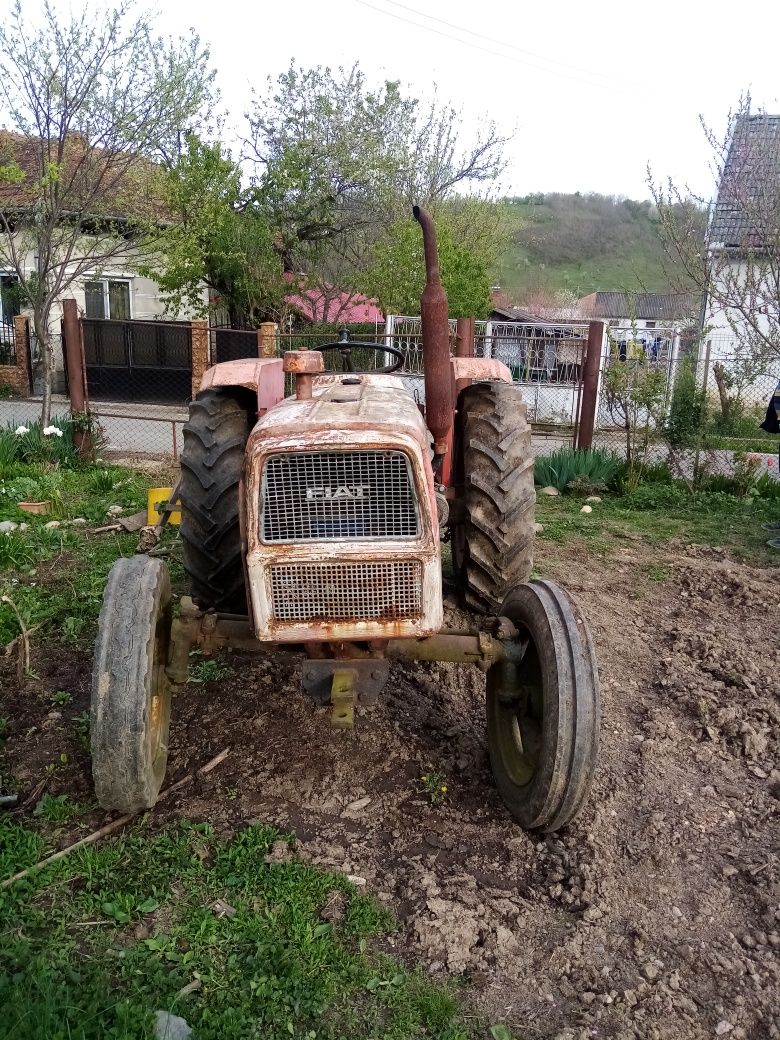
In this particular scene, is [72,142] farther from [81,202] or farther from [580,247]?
[580,247]

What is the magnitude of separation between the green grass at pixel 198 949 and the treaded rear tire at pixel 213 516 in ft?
4.38

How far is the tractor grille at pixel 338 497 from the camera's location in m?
2.85

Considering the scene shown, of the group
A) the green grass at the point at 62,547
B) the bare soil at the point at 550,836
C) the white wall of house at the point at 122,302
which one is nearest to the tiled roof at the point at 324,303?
the white wall of house at the point at 122,302

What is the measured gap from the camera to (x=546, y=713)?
2.97m

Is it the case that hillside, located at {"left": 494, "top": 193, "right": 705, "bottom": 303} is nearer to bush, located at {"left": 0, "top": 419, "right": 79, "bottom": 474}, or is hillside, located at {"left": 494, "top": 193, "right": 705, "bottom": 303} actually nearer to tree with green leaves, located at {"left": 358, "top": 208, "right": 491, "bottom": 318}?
tree with green leaves, located at {"left": 358, "top": 208, "right": 491, "bottom": 318}

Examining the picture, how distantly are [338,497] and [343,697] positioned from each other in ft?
2.43

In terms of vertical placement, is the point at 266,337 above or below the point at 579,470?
above

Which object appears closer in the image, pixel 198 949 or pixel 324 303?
pixel 198 949

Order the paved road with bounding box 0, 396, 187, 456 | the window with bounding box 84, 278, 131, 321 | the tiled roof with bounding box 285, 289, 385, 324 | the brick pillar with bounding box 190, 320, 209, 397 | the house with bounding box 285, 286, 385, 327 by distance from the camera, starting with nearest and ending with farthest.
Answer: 1. the paved road with bounding box 0, 396, 187, 456
2. the brick pillar with bounding box 190, 320, 209, 397
3. the window with bounding box 84, 278, 131, 321
4. the house with bounding box 285, 286, 385, 327
5. the tiled roof with bounding box 285, 289, 385, 324

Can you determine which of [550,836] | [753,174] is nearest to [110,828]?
[550,836]

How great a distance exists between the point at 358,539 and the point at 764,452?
800cm

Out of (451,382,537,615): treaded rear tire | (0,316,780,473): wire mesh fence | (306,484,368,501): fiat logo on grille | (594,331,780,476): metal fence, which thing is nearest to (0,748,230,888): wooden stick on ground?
(306,484,368,501): fiat logo on grille

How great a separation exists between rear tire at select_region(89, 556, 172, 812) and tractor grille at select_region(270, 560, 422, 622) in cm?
46

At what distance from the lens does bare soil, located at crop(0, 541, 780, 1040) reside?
97.5 inches
